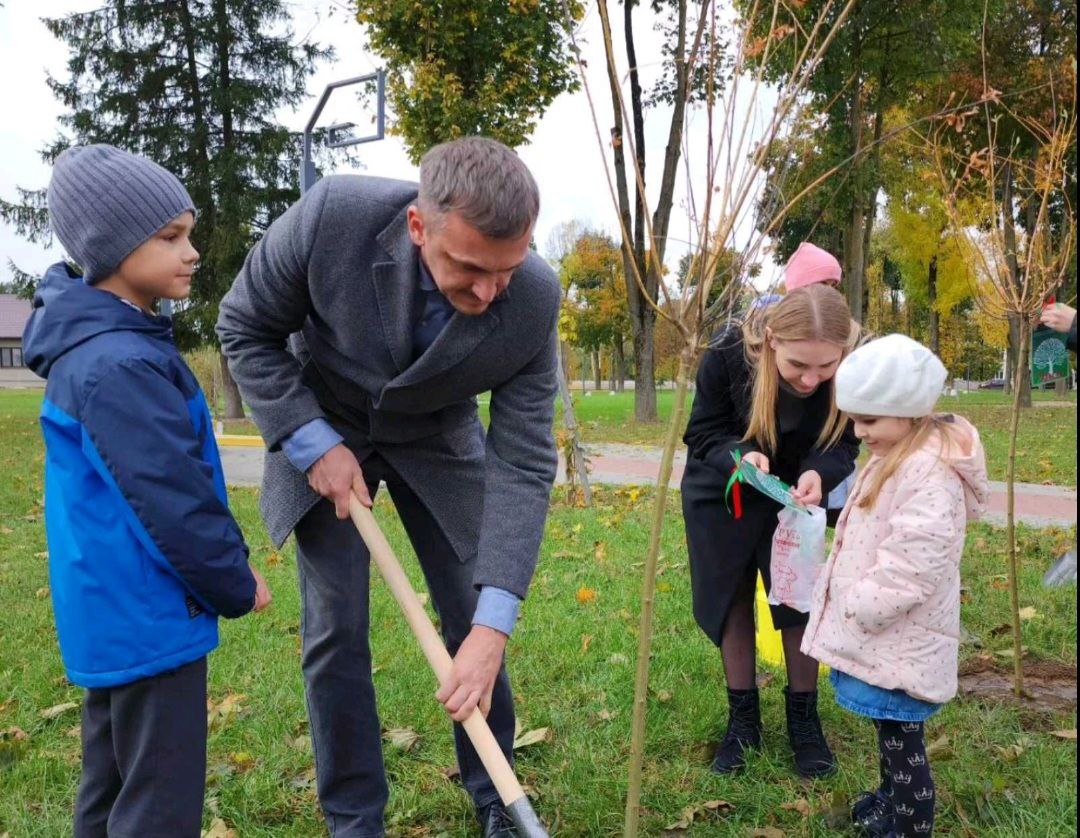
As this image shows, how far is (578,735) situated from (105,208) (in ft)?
6.79

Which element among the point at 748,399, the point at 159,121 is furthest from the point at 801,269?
the point at 159,121

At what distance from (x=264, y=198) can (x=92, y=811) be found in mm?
19487

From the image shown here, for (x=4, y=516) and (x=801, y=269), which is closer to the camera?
(x=801, y=269)

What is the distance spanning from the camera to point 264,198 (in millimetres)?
20000

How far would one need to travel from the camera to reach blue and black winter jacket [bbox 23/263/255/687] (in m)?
1.71

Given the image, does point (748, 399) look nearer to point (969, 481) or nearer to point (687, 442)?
point (687, 442)

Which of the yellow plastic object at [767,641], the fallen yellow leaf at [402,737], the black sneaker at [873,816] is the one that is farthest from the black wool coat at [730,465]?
the fallen yellow leaf at [402,737]

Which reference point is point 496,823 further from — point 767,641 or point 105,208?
point 105,208

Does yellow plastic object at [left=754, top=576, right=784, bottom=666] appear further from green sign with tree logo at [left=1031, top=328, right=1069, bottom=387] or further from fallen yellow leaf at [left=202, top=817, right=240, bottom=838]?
fallen yellow leaf at [left=202, top=817, right=240, bottom=838]

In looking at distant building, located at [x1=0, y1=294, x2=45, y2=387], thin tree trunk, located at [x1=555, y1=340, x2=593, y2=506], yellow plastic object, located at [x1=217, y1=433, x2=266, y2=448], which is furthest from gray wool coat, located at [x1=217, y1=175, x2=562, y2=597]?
distant building, located at [x1=0, y1=294, x2=45, y2=387]

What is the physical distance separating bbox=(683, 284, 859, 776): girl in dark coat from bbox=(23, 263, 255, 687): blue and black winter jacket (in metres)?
1.51

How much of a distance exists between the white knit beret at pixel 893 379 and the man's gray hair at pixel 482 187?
3.03 ft

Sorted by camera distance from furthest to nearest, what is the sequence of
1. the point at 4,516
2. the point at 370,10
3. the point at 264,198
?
the point at 264,198
the point at 370,10
the point at 4,516

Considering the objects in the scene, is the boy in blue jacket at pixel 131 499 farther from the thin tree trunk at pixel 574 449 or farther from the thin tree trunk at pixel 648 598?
the thin tree trunk at pixel 574 449
